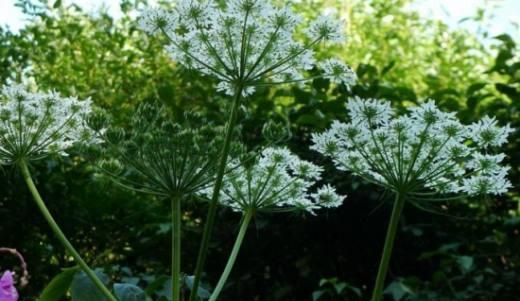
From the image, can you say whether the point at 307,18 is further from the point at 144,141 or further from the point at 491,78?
the point at 144,141

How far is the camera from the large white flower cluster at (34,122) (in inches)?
56.0

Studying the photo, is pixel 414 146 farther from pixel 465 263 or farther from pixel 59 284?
pixel 465 263

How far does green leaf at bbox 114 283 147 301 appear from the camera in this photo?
130cm

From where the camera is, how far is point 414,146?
134 cm

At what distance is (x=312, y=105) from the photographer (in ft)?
8.92

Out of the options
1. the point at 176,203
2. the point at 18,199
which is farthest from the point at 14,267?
the point at 176,203

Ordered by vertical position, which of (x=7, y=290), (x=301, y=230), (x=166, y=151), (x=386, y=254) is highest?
(x=301, y=230)

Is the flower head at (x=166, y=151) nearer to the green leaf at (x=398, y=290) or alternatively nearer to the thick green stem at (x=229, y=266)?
the thick green stem at (x=229, y=266)

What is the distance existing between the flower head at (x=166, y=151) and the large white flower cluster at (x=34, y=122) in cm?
15

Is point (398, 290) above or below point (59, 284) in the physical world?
above

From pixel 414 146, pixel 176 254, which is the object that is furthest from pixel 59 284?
pixel 414 146

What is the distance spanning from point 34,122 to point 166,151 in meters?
0.29

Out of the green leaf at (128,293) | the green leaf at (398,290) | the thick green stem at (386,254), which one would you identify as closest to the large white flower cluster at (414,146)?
the thick green stem at (386,254)

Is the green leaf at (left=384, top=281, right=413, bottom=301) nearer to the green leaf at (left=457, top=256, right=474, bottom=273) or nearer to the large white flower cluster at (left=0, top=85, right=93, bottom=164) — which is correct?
the green leaf at (left=457, top=256, right=474, bottom=273)
